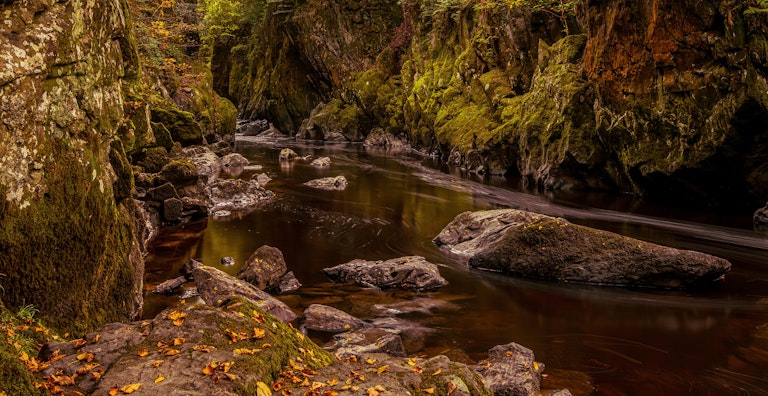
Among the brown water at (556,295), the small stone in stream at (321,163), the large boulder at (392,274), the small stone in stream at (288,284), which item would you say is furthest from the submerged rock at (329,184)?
the small stone in stream at (288,284)

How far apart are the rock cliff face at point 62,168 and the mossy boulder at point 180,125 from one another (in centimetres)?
1371

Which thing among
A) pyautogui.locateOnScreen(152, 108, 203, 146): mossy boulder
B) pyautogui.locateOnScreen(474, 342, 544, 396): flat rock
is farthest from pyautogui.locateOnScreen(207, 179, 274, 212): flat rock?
pyautogui.locateOnScreen(474, 342, 544, 396): flat rock

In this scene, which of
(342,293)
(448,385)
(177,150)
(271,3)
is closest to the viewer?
(448,385)

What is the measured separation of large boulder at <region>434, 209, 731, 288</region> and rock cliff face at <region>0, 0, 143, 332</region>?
6618 mm

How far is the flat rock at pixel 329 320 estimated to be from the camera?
7438mm

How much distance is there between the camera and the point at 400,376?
373cm

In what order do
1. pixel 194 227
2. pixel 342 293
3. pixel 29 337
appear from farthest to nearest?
1. pixel 194 227
2. pixel 342 293
3. pixel 29 337

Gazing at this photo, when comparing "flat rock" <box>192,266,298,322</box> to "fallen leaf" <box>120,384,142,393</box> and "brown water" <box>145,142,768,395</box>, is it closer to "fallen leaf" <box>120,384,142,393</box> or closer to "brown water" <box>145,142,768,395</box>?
"brown water" <box>145,142,768,395</box>

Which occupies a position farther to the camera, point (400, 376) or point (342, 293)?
point (342, 293)

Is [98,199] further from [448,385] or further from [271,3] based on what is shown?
[271,3]

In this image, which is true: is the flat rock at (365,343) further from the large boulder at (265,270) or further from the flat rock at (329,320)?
the large boulder at (265,270)

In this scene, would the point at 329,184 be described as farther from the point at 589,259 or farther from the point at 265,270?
the point at 589,259

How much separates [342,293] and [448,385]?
5464mm

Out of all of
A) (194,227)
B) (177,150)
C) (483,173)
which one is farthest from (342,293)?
(483,173)
